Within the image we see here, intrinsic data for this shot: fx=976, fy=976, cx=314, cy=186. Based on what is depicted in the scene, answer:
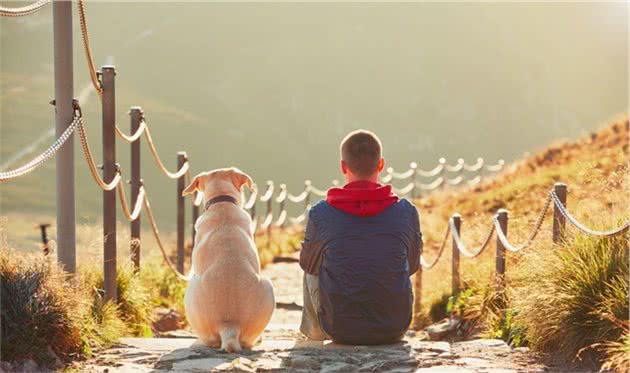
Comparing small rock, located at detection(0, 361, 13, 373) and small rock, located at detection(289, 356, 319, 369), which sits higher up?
small rock, located at detection(0, 361, 13, 373)

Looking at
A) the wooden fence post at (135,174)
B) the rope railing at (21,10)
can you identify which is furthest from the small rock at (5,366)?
the wooden fence post at (135,174)

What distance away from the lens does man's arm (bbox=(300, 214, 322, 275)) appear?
20.0ft

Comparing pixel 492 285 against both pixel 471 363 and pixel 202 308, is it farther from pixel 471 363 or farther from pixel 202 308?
pixel 202 308

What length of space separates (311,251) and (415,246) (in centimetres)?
66

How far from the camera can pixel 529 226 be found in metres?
9.98

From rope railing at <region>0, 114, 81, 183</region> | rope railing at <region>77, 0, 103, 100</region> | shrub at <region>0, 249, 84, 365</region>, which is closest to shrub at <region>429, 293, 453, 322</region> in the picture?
rope railing at <region>77, 0, 103, 100</region>

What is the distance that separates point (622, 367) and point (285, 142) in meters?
191

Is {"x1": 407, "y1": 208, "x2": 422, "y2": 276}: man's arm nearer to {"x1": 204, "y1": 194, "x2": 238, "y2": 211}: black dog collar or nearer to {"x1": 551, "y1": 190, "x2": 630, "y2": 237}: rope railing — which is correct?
{"x1": 551, "y1": 190, "x2": 630, "y2": 237}: rope railing

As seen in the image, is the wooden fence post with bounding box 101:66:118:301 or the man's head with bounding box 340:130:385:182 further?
the wooden fence post with bounding box 101:66:118:301

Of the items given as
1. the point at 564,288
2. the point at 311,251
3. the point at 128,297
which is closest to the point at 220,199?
the point at 311,251

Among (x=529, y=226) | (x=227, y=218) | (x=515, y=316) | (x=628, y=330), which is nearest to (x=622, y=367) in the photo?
(x=628, y=330)

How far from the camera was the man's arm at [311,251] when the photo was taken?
20.0 ft

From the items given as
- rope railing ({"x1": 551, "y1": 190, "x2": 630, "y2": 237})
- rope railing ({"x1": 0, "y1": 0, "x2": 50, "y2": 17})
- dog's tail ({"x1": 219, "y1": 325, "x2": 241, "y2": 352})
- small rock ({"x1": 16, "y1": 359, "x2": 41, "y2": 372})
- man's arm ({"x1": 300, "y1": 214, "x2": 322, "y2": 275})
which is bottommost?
small rock ({"x1": 16, "y1": 359, "x2": 41, "y2": 372})

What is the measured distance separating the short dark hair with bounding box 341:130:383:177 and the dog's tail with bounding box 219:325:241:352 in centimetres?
121
